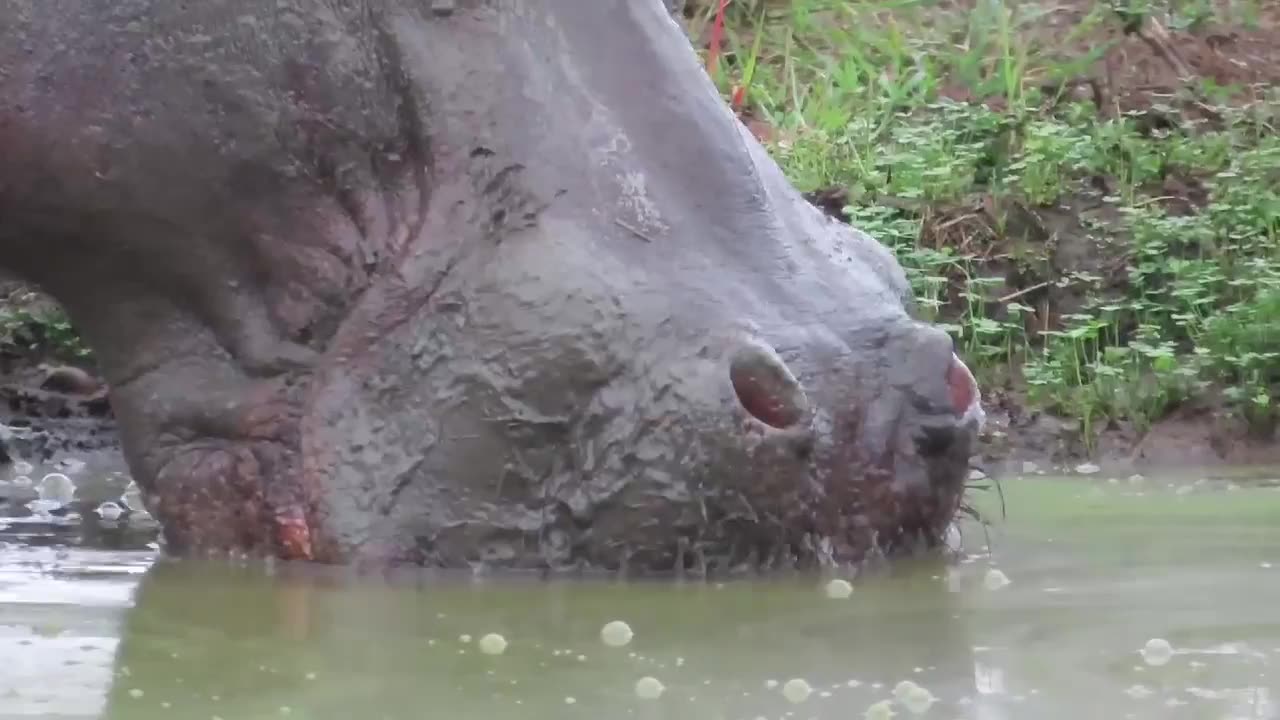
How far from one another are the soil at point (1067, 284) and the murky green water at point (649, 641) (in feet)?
6.03

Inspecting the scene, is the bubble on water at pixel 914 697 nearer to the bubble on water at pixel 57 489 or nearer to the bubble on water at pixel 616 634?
the bubble on water at pixel 616 634

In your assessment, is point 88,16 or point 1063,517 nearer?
point 88,16

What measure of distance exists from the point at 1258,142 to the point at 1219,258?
631mm

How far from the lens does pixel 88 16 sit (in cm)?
256

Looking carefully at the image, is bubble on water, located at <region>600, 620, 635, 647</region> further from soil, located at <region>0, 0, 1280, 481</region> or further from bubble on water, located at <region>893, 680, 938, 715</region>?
soil, located at <region>0, 0, 1280, 481</region>

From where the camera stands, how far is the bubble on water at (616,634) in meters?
1.96

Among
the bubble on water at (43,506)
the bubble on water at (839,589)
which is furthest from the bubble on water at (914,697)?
the bubble on water at (43,506)

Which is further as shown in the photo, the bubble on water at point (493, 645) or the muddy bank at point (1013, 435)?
the muddy bank at point (1013, 435)

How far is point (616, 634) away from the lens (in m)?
1.99

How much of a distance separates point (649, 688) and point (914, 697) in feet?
0.68

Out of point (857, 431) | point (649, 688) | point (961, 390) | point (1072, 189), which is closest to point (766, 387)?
point (857, 431)

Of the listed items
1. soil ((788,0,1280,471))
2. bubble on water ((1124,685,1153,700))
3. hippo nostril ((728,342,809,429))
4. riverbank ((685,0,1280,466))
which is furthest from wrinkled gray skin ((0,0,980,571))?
riverbank ((685,0,1280,466))

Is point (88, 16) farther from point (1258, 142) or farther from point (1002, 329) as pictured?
point (1258, 142)

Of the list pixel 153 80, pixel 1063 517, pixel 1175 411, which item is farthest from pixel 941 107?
pixel 153 80
